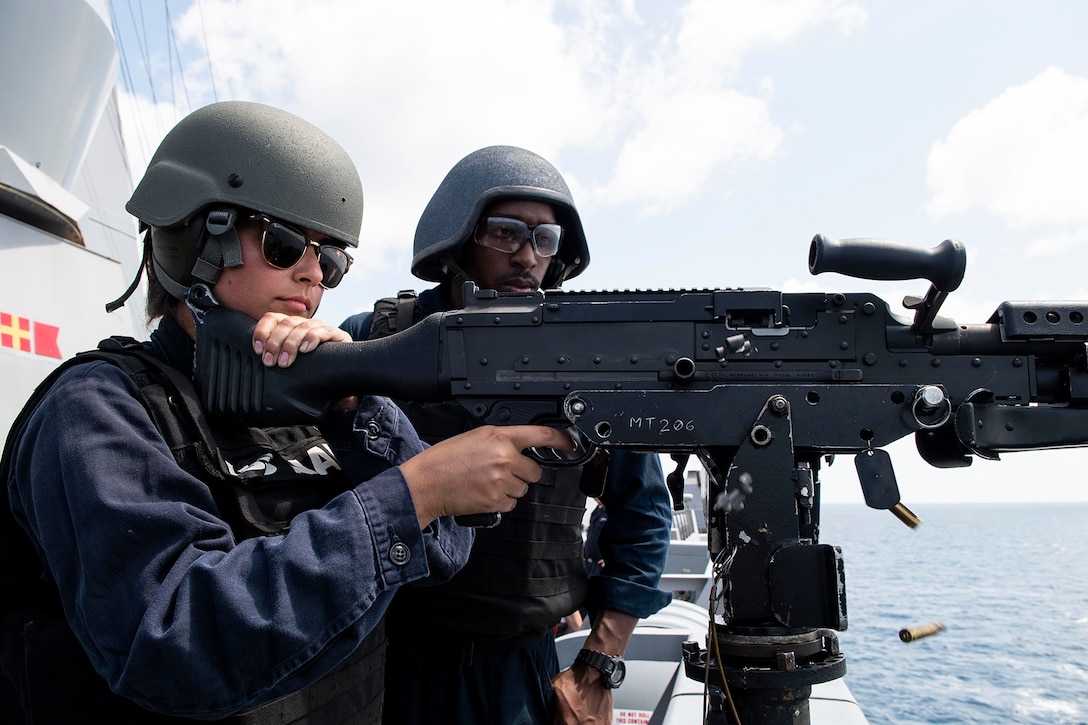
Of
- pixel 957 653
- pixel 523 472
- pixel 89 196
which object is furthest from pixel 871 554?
pixel 523 472

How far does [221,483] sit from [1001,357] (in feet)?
6.41

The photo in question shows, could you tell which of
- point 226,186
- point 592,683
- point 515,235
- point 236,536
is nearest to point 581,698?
point 592,683

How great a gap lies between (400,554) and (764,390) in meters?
0.98

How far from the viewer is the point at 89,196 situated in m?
9.87

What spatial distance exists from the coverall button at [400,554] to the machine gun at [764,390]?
20.7 inches

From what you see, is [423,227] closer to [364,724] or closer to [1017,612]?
[364,724]

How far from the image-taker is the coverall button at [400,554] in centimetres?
148

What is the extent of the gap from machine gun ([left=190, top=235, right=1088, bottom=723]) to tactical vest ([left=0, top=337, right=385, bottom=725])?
134 millimetres

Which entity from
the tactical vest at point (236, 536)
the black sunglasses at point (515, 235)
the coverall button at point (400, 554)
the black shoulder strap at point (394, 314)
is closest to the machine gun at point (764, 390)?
the tactical vest at point (236, 536)

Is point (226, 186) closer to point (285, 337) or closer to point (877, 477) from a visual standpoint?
point (285, 337)

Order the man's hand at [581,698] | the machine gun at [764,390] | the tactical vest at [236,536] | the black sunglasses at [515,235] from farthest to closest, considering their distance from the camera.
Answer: the black sunglasses at [515,235]
the man's hand at [581,698]
the machine gun at [764,390]
the tactical vest at [236,536]

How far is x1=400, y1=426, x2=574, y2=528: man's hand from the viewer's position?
1609 mm

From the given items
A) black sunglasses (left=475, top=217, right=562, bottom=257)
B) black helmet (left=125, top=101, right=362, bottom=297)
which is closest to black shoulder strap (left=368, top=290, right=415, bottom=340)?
black sunglasses (left=475, top=217, right=562, bottom=257)

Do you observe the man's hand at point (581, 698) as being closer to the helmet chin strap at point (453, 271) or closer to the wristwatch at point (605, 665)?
the wristwatch at point (605, 665)
